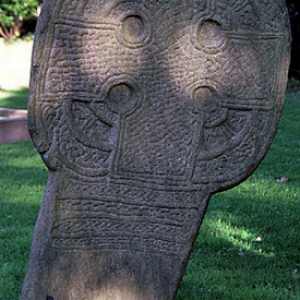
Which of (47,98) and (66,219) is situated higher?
(47,98)

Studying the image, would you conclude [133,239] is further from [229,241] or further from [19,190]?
[19,190]

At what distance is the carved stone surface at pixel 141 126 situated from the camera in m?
2.40

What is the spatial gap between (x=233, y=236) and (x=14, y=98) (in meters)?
6.90

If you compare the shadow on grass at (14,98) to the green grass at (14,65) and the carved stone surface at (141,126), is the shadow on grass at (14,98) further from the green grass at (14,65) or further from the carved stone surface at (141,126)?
the carved stone surface at (141,126)

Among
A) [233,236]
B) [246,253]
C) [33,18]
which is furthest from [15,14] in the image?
[246,253]

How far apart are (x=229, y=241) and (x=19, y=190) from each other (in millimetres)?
1951

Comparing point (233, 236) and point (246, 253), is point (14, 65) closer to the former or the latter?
point (233, 236)

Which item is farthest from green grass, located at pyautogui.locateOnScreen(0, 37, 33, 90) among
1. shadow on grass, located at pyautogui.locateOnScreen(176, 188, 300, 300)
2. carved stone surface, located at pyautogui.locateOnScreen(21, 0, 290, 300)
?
carved stone surface, located at pyautogui.locateOnScreen(21, 0, 290, 300)

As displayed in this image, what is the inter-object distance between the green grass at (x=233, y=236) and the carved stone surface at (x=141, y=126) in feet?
2.14

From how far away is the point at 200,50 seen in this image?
2451 mm

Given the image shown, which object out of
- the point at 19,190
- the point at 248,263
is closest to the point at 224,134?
the point at 248,263

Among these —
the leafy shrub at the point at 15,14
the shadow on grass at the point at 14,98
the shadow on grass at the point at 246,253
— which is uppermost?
the shadow on grass at the point at 246,253

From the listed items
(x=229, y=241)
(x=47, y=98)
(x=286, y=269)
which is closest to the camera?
(x=47, y=98)

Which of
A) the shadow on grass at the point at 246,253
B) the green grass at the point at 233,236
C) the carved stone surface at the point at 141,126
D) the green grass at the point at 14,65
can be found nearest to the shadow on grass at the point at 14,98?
the green grass at the point at 14,65
